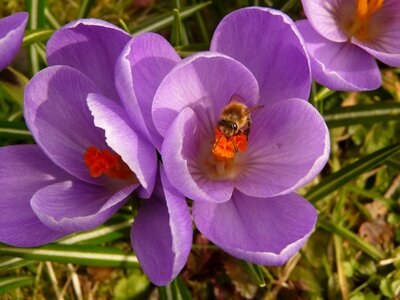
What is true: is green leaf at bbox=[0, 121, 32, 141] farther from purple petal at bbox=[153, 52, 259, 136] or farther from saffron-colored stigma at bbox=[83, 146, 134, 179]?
purple petal at bbox=[153, 52, 259, 136]

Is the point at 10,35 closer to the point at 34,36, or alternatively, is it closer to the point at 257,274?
the point at 34,36

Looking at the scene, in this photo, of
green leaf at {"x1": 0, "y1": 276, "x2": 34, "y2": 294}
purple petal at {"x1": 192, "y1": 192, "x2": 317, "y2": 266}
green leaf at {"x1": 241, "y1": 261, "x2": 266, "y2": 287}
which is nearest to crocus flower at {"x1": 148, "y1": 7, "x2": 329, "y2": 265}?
purple petal at {"x1": 192, "y1": 192, "x2": 317, "y2": 266}

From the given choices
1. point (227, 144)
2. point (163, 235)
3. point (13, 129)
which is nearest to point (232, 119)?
point (227, 144)

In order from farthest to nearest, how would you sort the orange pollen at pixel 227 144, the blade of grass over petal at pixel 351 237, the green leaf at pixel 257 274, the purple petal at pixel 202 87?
the blade of grass over petal at pixel 351 237, the green leaf at pixel 257 274, the orange pollen at pixel 227 144, the purple petal at pixel 202 87

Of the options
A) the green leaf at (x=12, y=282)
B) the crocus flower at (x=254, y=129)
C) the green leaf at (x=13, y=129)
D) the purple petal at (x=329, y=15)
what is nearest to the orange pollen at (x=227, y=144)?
the crocus flower at (x=254, y=129)

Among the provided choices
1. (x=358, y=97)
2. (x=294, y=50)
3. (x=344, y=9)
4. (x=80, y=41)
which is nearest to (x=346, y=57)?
(x=344, y=9)

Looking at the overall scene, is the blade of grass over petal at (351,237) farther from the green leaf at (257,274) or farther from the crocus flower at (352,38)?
the crocus flower at (352,38)

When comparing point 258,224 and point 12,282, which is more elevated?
point 258,224
